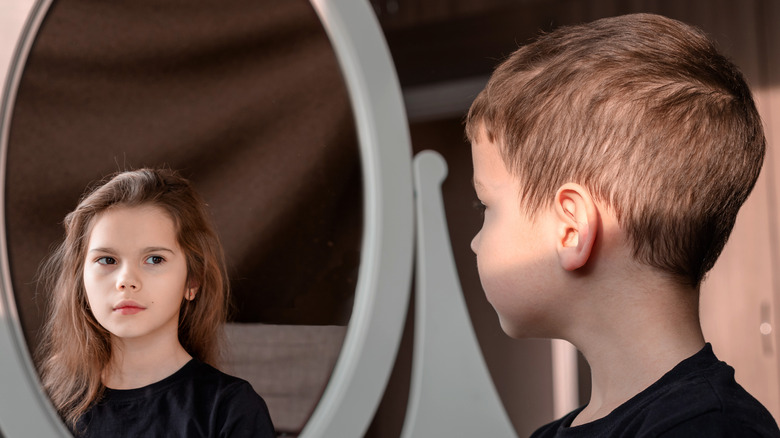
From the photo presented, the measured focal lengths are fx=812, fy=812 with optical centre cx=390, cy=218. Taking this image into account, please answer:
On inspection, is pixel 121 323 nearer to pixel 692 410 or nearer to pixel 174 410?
pixel 174 410

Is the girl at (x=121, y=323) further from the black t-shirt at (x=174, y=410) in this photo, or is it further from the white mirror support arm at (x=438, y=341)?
the white mirror support arm at (x=438, y=341)

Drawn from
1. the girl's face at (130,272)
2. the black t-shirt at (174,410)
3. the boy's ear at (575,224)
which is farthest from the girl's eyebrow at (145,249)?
the boy's ear at (575,224)

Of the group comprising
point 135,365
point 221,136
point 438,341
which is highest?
point 221,136

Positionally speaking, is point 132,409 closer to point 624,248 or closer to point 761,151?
point 624,248

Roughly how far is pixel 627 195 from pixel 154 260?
494 millimetres

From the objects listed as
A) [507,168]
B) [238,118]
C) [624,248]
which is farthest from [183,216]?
[624,248]

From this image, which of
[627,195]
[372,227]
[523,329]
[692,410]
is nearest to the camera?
[692,410]

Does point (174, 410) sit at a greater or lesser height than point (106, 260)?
lesser

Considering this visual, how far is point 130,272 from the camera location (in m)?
0.86

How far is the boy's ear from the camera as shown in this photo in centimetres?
80

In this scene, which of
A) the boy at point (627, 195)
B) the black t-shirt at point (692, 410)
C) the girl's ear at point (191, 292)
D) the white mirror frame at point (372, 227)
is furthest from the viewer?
the white mirror frame at point (372, 227)

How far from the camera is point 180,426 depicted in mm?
874

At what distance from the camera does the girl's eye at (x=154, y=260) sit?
2.83 feet

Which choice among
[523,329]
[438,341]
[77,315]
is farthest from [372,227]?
[77,315]
